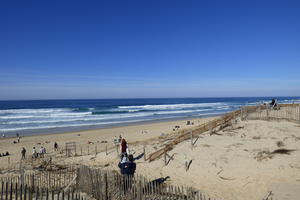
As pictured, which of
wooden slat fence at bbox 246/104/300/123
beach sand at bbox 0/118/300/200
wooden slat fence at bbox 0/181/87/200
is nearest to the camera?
wooden slat fence at bbox 0/181/87/200

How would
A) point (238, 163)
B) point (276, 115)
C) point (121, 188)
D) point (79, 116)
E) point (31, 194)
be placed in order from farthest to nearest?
point (79, 116) < point (276, 115) < point (238, 163) < point (121, 188) < point (31, 194)

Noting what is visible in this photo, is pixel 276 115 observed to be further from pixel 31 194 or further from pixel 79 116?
pixel 79 116

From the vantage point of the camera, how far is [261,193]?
29.1ft

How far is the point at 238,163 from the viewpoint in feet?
38.3

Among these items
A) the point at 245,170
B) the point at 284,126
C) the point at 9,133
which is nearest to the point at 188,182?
the point at 245,170

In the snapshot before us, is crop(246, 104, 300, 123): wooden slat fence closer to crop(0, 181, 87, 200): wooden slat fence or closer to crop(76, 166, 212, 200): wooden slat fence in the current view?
crop(76, 166, 212, 200): wooden slat fence

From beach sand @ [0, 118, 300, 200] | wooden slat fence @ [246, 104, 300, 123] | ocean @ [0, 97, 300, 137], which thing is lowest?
ocean @ [0, 97, 300, 137]

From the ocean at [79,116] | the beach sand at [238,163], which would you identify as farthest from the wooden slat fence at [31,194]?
the ocean at [79,116]

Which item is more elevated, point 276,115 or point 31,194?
point 276,115

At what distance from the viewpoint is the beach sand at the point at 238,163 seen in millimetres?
9336

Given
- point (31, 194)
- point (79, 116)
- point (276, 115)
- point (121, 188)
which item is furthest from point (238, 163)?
point (79, 116)

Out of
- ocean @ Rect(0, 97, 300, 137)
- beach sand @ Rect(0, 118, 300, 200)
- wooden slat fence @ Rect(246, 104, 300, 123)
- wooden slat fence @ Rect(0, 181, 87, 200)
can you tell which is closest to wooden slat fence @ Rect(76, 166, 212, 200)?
wooden slat fence @ Rect(0, 181, 87, 200)

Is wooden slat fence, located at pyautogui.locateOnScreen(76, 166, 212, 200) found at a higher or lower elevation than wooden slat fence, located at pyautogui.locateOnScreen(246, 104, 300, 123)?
lower

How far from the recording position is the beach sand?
9336 millimetres
